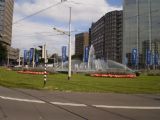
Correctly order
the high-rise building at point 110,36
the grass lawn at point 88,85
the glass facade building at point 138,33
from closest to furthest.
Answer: the grass lawn at point 88,85, the glass facade building at point 138,33, the high-rise building at point 110,36

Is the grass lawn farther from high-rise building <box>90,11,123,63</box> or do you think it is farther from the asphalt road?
high-rise building <box>90,11,123,63</box>

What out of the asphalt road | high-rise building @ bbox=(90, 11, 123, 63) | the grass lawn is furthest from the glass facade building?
the asphalt road

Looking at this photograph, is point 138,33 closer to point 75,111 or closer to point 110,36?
point 110,36

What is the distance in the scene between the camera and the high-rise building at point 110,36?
6663 inches

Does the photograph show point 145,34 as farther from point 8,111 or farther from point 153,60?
point 8,111

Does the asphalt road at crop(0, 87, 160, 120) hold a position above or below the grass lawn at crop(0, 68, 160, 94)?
below

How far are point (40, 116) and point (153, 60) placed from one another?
90.7m

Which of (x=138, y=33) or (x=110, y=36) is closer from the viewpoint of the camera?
(x=138, y=33)

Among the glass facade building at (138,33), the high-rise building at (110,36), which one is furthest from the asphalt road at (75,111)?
the high-rise building at (110,36)

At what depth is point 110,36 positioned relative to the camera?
Answer: 570 feet

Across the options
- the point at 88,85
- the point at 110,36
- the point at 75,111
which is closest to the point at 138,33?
the point at 110,36

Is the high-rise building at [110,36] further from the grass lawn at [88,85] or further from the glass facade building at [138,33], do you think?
the grass lawn at [88,85]

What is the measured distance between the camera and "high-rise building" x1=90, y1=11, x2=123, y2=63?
169 meters

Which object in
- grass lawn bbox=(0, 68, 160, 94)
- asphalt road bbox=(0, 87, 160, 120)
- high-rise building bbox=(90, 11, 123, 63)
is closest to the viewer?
asphalt road bbox=(0, 87, 160, 120)
